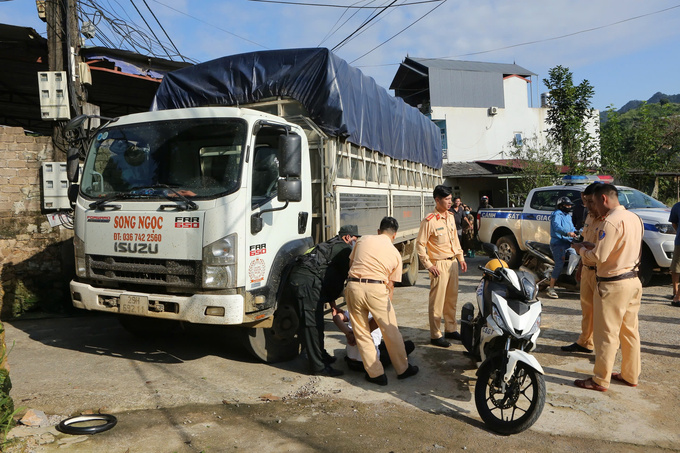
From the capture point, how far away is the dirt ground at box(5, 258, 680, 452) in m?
3.69

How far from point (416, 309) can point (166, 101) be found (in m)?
4.66

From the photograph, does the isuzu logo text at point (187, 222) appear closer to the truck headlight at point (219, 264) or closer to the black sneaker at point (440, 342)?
the truck headlight at point (219, 264)

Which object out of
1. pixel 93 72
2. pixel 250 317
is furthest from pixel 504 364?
pixel 93 72

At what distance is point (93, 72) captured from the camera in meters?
10.9

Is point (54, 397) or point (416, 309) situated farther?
point (416, 309)

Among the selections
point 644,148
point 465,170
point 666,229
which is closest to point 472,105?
point 465,170

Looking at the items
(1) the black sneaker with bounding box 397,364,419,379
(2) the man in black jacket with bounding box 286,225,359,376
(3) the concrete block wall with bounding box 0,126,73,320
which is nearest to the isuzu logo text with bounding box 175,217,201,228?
(2) the man in black jacket with bounding box 286,225,359,376

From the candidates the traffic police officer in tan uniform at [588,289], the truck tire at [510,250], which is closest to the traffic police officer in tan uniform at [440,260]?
the traffic police officer in tan uniform at [588,289]

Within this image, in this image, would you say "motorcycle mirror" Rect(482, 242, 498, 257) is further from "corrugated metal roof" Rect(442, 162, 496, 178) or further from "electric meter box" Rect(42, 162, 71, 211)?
"corrugated metal roof" Rect(442, 162, 496, 178)

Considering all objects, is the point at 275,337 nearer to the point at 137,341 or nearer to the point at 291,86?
the point at 137,341

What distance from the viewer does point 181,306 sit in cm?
467

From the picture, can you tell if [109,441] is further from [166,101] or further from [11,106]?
[11,106]

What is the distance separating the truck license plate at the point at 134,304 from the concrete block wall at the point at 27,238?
4024mm

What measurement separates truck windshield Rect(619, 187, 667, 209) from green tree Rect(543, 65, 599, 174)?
5545 mm
